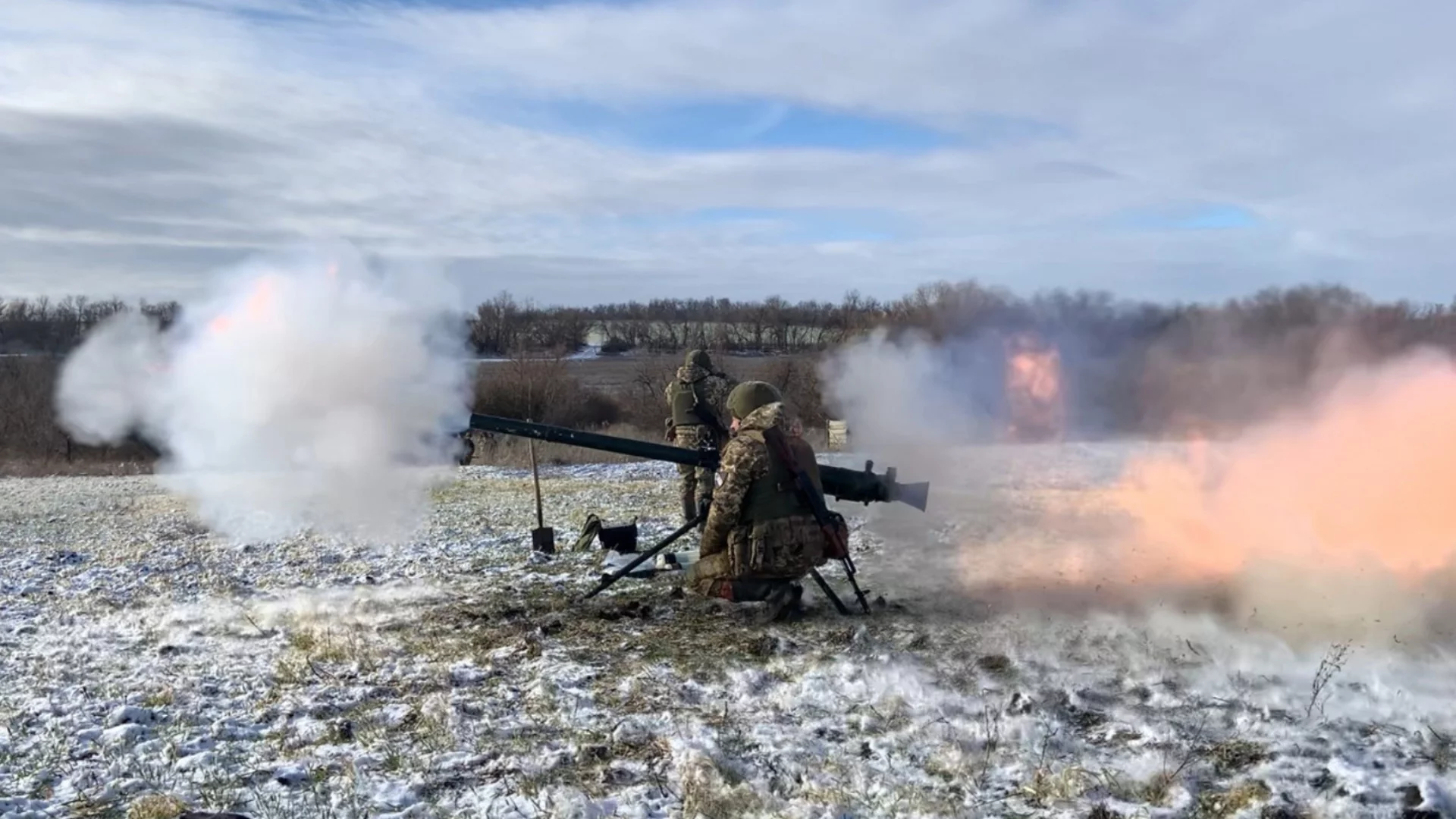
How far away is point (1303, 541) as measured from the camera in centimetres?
1031

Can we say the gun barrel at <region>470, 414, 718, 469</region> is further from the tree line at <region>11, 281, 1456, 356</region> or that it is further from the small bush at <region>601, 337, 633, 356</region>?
the small bush at <region>601, 337, 633, 356</region>

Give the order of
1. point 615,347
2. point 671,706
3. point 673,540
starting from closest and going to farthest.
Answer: point 671,706
point 673,540
point 615,347

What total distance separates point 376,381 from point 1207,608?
872cm

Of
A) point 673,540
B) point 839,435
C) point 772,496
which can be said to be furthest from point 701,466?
point 839,435

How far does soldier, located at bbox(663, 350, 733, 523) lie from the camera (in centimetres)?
1502

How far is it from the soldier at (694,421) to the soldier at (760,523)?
4.72 meters

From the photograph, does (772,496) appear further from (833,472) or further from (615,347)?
(615,347)

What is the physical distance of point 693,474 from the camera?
607 inches

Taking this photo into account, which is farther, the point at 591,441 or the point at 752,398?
the point at 591,441

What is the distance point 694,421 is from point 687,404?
0.27 meters

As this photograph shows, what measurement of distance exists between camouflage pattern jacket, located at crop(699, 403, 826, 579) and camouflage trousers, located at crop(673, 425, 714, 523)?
4.99 m

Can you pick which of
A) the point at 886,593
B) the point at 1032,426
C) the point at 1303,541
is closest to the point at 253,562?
the point at 886,593

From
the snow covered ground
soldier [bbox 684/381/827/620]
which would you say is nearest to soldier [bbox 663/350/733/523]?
the snow covered ground

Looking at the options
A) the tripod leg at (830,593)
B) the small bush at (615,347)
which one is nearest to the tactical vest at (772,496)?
the tripod leg at (830,593)
